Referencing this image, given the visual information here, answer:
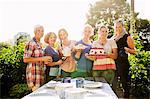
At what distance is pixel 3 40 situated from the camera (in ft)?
11.3

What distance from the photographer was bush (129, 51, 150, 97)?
343 centimetres

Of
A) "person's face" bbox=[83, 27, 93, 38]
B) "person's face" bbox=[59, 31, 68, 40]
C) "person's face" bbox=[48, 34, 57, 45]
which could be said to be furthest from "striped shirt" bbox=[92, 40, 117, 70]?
"person's face" bbox=[48, 34, 57, 45]

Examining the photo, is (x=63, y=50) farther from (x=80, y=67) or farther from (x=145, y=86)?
(x=145, y=86)

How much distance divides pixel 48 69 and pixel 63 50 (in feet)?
0.94

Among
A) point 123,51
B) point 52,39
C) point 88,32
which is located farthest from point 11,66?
point 123,51

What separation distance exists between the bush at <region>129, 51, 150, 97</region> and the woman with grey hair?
0.06 metres

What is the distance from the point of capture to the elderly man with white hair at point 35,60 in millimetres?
3396

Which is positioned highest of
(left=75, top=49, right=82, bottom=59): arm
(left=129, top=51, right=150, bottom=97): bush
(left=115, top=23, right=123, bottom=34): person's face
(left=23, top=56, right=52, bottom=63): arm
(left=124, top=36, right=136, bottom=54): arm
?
(left=115, top=23, right=123, bottom=34): person's face

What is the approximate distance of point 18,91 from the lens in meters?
3.51

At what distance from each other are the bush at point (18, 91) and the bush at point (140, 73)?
1.26 meters

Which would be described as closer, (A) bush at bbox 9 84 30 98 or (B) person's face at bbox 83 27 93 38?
(B) person's face at bbox 83 27 93 38

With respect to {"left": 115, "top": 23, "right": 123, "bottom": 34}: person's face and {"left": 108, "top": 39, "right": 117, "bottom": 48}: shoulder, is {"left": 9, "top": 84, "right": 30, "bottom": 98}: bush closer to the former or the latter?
{"left": 108, "top": 39, "right": 117, "bottom": 48}: shoulder

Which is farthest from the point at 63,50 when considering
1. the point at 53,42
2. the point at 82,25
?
the point at 82,25

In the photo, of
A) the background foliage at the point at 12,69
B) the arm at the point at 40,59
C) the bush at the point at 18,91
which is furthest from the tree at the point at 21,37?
the bush at the point at 18,91
